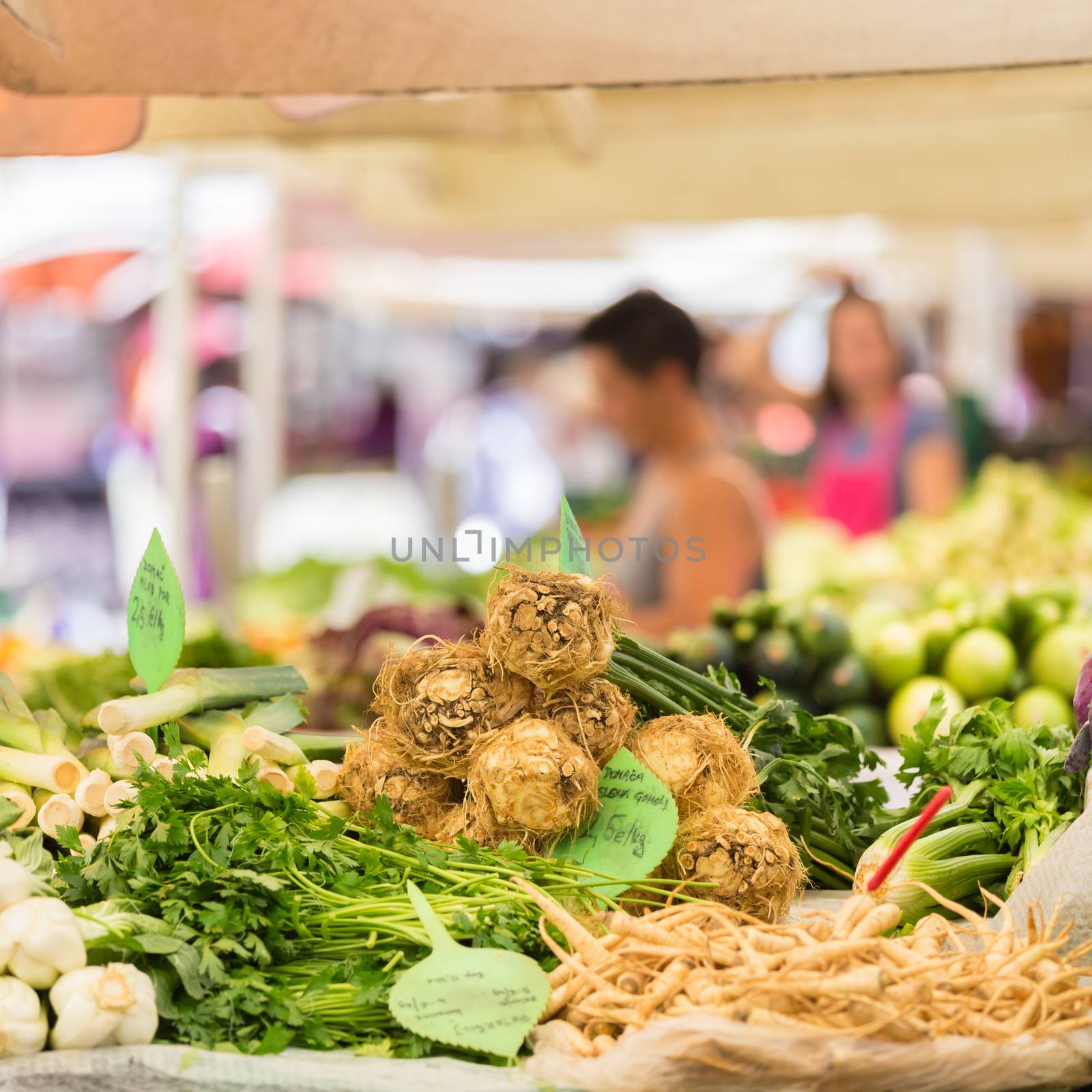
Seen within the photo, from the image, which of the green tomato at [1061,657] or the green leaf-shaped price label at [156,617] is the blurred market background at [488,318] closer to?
the green tomato at [1061,657]

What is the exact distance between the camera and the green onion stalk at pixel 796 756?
1.93 metres

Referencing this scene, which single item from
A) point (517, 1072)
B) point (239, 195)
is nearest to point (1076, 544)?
point (517, 1072)

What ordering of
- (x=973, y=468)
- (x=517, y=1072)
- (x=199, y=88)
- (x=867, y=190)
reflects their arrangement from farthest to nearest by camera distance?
1. (x=973, y=468)
2. (x=867, y=190)
3. (x=199, y=88)
4. (x=517, y=1072)

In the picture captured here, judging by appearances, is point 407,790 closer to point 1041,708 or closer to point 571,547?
point 571,547

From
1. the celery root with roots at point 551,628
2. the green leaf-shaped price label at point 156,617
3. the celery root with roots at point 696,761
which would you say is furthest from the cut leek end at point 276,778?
the celery root with roots at point 696,761

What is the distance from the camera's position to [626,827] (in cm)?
171

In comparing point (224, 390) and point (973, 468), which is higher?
point (224, 390)

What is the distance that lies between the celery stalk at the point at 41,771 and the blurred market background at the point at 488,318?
0.66 m

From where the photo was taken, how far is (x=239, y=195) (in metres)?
10.9

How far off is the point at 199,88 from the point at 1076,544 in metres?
4.07

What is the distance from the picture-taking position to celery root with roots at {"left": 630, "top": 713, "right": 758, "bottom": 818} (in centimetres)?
178

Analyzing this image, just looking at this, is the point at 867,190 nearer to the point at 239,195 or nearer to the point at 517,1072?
the point at 517,1072

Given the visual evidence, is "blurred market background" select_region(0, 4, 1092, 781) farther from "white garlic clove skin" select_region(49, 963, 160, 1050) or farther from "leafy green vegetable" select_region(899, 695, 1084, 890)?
"white garlic clove skin" select_region(49, 963, 160, 1050)

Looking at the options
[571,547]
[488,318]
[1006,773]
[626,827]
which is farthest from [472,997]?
[488,318]
